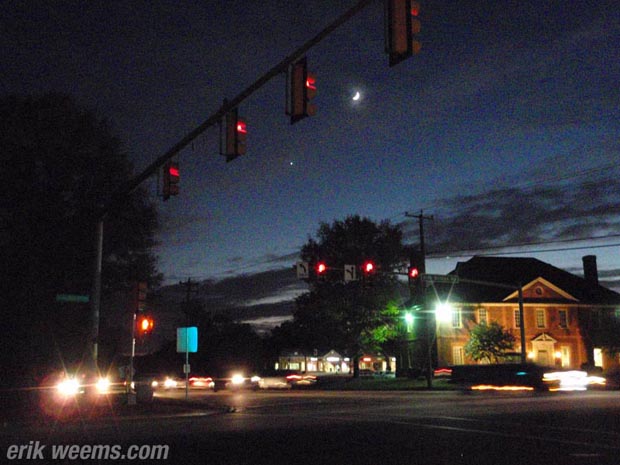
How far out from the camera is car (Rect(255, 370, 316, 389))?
50.9 metres

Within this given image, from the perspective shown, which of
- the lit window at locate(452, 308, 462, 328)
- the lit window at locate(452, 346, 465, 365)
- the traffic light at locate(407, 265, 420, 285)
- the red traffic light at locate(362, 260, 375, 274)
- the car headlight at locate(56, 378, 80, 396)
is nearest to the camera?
the car headlight at locate(56, 378, 80, 396)

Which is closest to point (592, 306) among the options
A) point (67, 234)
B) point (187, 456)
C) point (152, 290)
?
point (152, 290)

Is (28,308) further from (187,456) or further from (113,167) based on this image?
(187,456)

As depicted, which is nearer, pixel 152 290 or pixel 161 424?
pixel 161 424

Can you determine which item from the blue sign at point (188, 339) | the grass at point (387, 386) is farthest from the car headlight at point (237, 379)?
the blue sign at point (188, 339)

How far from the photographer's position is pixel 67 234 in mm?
31141

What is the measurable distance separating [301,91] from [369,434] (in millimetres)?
7200

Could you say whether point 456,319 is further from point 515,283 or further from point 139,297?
point 139,297

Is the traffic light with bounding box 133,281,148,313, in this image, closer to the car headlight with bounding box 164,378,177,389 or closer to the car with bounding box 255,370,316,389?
the car headlight with bounding box 164,378,177,389

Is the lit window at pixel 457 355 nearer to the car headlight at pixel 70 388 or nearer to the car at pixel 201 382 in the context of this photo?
the car at pixel 201 382

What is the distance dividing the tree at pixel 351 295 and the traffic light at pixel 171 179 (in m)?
40.9

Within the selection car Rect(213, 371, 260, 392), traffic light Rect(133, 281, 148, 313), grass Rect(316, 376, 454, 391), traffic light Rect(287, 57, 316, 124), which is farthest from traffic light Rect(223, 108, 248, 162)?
car Rect(213, 371, 260, 392)

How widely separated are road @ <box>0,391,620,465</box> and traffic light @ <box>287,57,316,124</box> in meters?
5.57

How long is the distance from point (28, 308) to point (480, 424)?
2049cm
